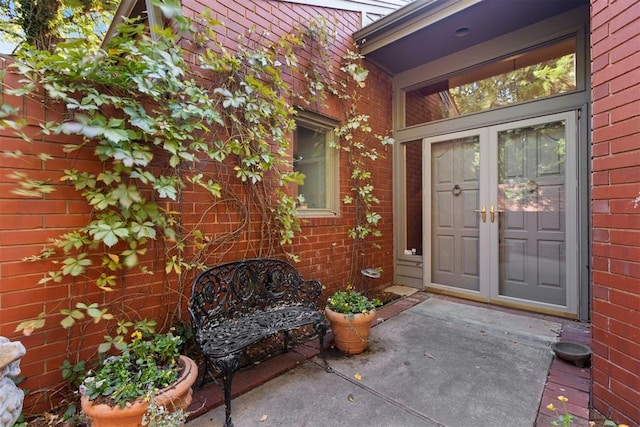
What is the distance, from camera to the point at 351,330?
7.47 ft

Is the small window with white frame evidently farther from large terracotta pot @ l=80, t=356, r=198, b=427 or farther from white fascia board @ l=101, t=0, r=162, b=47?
large terracotta pot @ l=80, t=356, r=198, b=427

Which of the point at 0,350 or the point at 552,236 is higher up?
the point at 552,236

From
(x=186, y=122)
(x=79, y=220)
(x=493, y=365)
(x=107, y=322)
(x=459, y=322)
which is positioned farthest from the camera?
(x=459, y=322)

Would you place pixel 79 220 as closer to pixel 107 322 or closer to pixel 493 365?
pixel 107 322

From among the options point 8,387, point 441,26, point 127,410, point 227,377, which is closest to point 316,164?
point 441,26

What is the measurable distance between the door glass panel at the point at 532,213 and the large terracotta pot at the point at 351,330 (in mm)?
2126

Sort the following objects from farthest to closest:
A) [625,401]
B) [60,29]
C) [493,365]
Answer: [60,29] < [493,365] < [625,401]

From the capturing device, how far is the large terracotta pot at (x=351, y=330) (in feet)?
7.43

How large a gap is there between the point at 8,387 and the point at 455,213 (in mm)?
4092

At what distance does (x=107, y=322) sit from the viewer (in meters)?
1.78

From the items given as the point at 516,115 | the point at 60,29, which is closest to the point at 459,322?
the point at 516,115

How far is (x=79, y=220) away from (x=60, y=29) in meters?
2.34

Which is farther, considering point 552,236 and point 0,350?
point 552,236

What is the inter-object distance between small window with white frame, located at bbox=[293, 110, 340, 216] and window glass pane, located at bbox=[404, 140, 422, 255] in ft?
4.35
